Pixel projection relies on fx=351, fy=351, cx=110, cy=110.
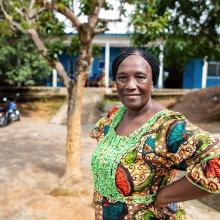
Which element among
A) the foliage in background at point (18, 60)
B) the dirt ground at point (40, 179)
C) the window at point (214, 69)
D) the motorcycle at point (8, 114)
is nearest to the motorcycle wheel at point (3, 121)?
the motorcycle at point (8, 114)

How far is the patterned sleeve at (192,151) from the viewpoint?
4.58 ft

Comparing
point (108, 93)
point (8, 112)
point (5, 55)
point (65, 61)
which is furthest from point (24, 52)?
point (65, 61)

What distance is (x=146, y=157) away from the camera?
157 cm

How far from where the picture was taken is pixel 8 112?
41.5 feet

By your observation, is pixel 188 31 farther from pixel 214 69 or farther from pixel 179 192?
pixel 214 69

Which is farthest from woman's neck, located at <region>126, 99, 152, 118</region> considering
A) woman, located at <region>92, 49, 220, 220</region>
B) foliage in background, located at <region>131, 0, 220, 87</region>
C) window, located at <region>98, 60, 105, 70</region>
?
window, located at <region>98, 60, 105, 70</region>

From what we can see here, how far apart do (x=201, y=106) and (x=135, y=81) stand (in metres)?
12.4

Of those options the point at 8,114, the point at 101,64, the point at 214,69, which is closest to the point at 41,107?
the point at 8,114

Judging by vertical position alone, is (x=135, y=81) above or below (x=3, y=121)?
above

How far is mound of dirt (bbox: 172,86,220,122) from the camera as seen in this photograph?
12164mm

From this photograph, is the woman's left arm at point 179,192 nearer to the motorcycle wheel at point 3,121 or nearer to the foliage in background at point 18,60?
the motorcycle wheel at point 3,121

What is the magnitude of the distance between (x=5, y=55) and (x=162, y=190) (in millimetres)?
13553

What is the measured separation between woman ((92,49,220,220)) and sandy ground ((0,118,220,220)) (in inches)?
A: 120

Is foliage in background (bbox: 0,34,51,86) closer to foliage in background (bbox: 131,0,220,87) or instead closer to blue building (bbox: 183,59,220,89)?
foliage in background (bbox: 131,0,220,87)
